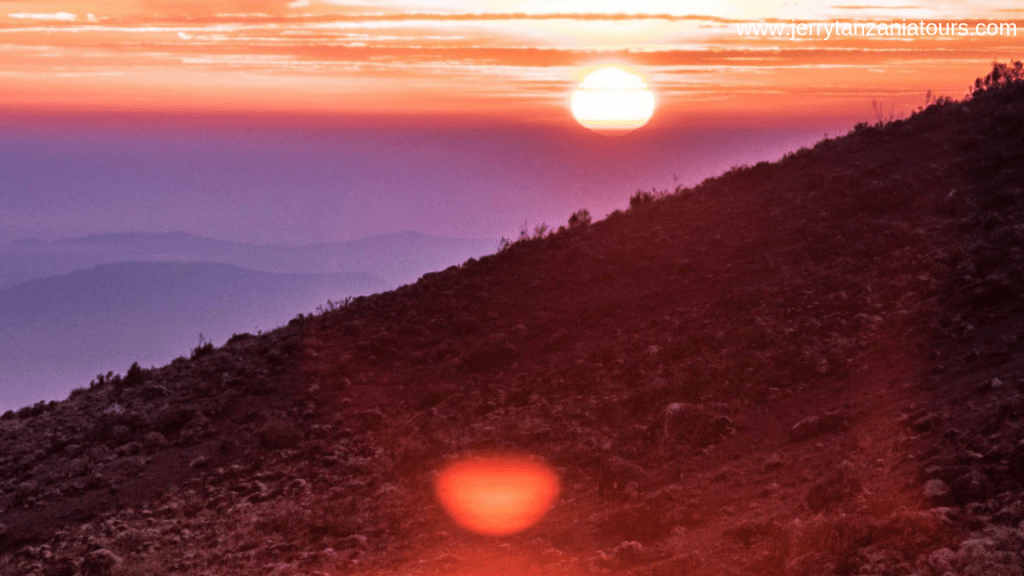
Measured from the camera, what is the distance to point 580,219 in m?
16.7

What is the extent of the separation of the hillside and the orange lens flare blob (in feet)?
0.54

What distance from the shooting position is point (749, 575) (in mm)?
5625

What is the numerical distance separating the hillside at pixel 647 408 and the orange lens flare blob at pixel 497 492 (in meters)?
0.16

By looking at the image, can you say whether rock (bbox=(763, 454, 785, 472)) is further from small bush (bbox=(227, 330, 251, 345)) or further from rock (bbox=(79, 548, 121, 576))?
small bush (bbox=(227, 330, 251, 345))

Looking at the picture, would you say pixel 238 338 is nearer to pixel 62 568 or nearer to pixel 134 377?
pixel 134 377

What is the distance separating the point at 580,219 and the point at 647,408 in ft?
25.3

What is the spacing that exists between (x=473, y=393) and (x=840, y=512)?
538cm

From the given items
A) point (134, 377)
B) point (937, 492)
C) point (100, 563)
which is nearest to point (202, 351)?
point (134, 377)

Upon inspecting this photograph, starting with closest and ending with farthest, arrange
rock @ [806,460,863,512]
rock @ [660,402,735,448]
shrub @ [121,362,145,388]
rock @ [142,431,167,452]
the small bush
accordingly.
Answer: rock @ [806,460,863,512] → rock @ [660,402,735,448] → rock @ [142,431,167,452] → shrub @ [121,362,145,388] → the small bush

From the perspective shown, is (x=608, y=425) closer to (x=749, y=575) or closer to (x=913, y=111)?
(x=749, y=575)

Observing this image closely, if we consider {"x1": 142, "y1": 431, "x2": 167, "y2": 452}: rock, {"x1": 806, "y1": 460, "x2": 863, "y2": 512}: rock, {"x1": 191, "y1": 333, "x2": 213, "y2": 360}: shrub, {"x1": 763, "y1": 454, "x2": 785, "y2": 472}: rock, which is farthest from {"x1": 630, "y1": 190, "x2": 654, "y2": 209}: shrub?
{"x1": 806, "y1": 460, "x2": 863, "y2": 512}: rock

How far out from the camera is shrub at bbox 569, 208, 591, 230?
15.9m

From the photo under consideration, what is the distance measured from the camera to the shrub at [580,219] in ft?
52.0

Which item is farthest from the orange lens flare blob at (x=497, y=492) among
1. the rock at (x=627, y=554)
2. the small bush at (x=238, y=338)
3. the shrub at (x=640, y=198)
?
the shrub at (x=640, y=198)
